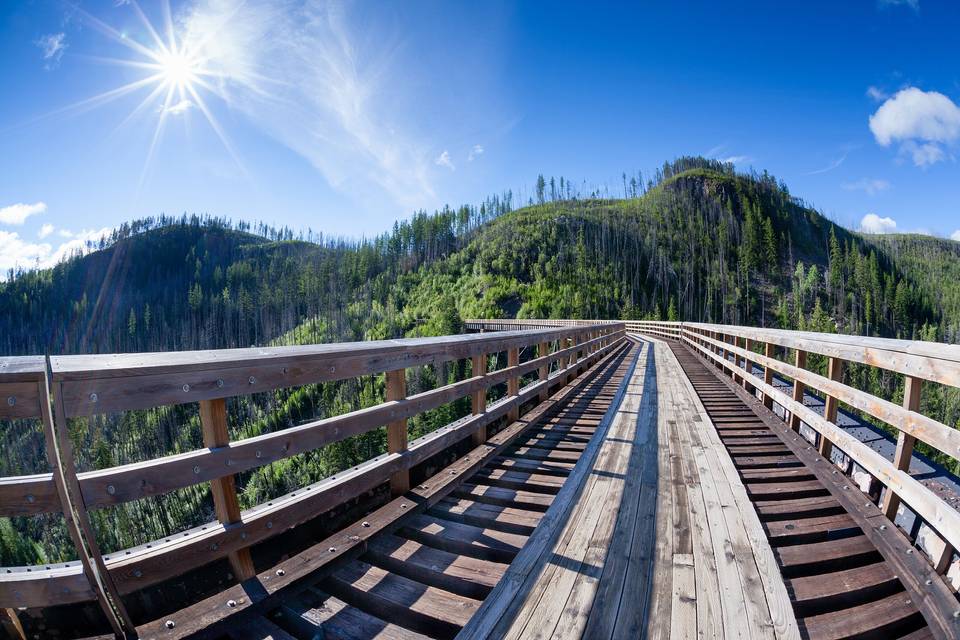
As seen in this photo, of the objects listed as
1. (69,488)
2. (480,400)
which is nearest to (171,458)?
(69,488)

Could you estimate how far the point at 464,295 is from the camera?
291 feet

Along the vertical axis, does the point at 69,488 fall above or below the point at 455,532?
above

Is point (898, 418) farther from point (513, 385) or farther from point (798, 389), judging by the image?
point (513, 385)

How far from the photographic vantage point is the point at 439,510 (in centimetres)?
308

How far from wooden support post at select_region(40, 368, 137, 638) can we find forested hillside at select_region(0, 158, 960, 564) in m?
33.0

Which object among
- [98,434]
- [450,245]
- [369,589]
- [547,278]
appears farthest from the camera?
[450,245]

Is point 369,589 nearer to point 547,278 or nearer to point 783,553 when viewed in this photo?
point 783,553

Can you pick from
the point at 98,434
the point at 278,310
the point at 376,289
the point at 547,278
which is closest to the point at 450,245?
the point at 376,289

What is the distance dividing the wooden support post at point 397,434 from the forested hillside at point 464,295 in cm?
3136

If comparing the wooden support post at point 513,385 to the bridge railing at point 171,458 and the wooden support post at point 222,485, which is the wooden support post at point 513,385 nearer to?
the bridge railing at point 171,458

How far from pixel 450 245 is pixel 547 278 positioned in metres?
39.2

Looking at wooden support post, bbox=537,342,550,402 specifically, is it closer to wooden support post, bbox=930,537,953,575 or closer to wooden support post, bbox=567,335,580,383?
wooden support post, bbox=567,335,580,383

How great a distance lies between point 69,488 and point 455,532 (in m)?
2.00

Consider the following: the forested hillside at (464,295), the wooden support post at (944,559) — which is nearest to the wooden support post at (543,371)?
the wooden support post at (944,559)
